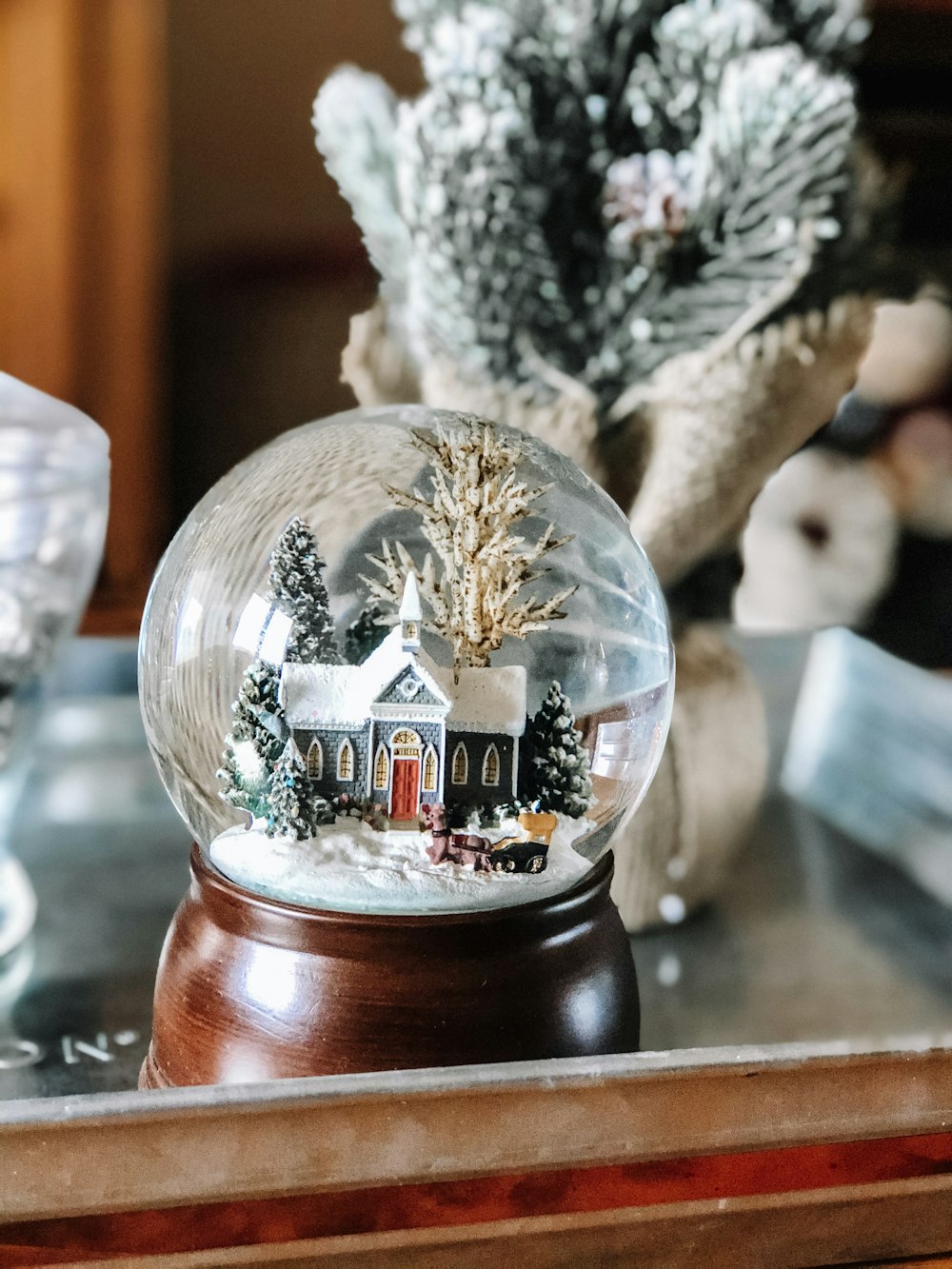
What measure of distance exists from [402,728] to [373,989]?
0.29 ft

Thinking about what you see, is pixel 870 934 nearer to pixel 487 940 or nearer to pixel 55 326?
pixel 487 940

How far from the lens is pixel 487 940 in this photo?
42cm

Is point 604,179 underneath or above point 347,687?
above

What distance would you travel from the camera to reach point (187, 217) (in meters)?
1.11

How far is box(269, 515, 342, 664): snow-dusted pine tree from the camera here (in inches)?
17.1

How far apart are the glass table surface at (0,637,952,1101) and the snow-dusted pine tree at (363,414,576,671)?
0.21 metres

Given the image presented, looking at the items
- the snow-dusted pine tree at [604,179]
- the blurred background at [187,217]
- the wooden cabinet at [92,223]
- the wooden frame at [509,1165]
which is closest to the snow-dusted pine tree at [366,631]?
the wooden frame at [509,1165]

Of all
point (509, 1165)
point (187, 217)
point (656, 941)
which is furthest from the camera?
point (187, 217)

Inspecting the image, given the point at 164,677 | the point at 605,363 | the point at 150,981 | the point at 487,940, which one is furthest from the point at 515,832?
the point at 605,363

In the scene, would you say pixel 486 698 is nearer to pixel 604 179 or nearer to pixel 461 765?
pixel 461 765

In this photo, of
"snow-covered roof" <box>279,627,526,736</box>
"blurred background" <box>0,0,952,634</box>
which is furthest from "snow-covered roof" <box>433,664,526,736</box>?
"blurred background" <box>0,0,952,634</box>

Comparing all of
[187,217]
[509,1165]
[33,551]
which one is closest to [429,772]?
[509,1165]

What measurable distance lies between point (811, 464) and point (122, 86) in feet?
2.25

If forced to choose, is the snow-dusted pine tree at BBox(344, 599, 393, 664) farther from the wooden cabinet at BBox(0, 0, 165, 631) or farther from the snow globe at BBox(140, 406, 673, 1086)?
the wooden cabinet at BBox(0, 0, 165, 631)
